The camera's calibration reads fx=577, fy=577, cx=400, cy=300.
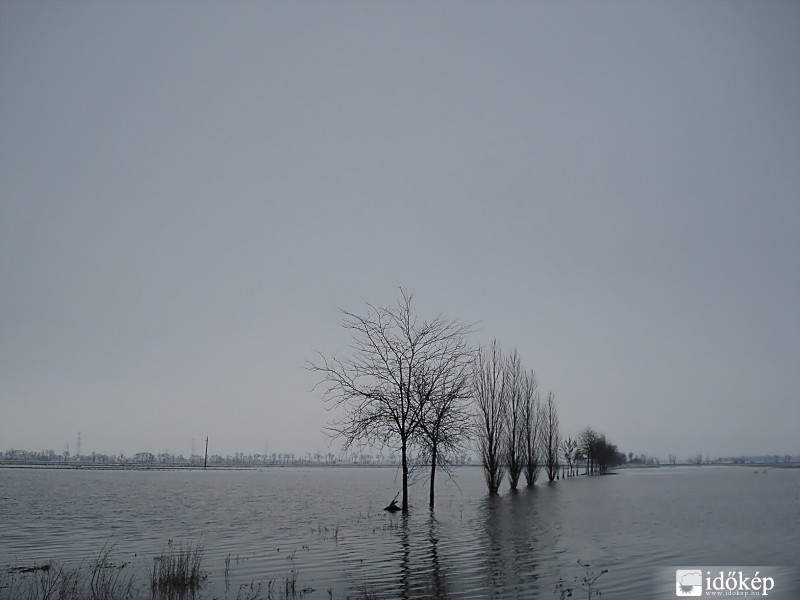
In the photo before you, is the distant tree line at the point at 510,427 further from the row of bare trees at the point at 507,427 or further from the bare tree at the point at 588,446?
the bare tree at the point at 588,446

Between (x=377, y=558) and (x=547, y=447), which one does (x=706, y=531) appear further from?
(x=547, y=447)

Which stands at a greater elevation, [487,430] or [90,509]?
[487,430]

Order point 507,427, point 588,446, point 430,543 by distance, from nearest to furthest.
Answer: point 430,543 → point 507,427 → point 588,446

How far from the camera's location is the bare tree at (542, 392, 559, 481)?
223 feet

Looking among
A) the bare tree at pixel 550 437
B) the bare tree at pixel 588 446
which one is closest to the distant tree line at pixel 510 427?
the bare tree at pixel 550 437

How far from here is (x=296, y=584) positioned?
12.0m

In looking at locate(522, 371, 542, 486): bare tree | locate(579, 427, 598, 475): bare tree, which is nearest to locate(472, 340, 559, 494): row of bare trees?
locate(522, 371, 542, 486): bare tree

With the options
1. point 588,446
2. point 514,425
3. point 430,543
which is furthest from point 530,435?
point 588,446

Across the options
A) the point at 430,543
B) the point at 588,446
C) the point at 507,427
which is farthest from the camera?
the point at 588,446

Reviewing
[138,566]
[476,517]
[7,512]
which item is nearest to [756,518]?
[476,517]

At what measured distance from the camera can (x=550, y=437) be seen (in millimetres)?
70000

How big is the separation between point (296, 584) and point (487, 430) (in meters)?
33.9

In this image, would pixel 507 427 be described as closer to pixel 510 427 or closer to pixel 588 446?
pixel 510 427

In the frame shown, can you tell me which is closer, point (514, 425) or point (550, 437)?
point (514, 425)
